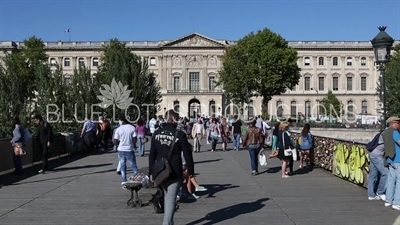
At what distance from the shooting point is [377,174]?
1127 centimetres

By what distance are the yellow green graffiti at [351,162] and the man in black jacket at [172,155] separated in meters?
6.32

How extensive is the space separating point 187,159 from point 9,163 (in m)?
10.7

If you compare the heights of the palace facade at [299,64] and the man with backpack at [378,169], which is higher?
the palace facade at [299,64]

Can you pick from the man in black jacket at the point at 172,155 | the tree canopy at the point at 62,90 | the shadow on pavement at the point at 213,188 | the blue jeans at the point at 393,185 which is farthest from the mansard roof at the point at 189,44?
the man in black jacket at the point at 172,155

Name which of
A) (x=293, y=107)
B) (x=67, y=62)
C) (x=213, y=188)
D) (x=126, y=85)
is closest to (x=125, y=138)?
(x=213, y=188)

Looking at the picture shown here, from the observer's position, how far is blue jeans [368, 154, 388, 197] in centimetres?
1100

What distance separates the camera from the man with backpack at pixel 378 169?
11014 mm

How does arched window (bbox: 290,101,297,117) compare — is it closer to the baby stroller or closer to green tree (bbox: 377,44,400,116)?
green tree (bbox: 377,44,400,116)

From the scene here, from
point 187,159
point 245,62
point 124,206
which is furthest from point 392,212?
point 245,62

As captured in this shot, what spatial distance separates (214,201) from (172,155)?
377 cm

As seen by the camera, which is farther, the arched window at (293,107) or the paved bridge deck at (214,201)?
the arched window at (293,107)

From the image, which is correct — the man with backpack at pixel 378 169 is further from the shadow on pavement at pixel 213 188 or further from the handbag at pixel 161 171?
the handbag at pixel 161 171

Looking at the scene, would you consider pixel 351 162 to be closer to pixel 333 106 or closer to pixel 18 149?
pixel 18 149

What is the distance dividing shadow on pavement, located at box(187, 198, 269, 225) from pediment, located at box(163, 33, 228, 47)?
86120 mm
